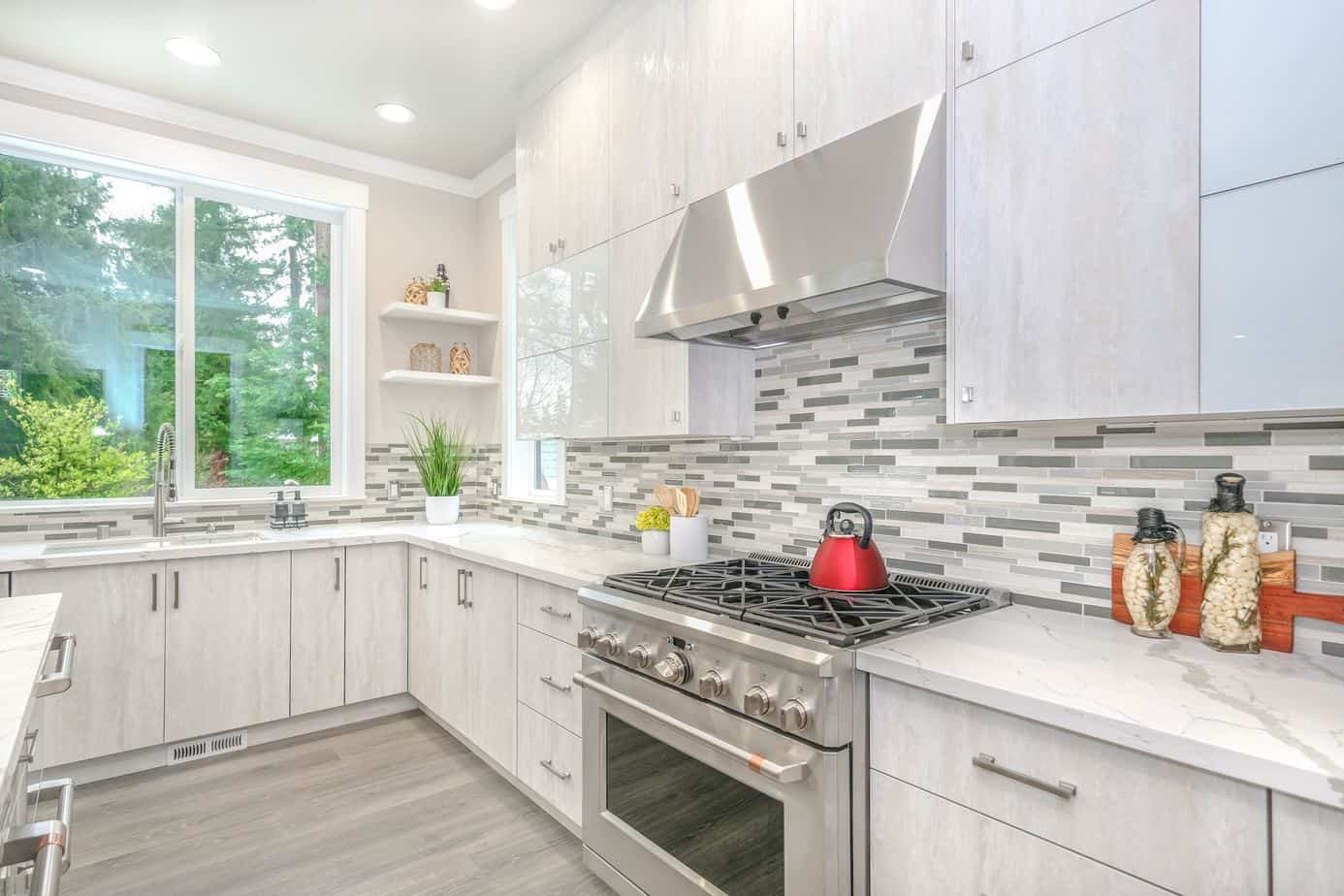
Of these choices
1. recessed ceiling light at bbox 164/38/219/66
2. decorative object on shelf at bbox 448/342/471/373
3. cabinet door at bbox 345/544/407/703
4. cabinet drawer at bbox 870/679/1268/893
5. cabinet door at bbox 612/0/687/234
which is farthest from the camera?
decorative object on shelf at bbox 448/342/471/373

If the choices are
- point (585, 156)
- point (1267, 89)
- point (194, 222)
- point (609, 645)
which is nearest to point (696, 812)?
→ point (609, 645)

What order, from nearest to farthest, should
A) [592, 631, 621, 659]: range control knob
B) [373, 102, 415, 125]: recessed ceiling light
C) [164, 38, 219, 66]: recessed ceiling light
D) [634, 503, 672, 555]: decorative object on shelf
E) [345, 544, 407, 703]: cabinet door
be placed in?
[592, 631, 621, 659]: range control knob, [634, 503, 672, 555]: decorative object on shelf, [164, 38, 219, 66]: recessed ceiling light, [345, 544, 407, 703]: cabinet door, [373, 102, 415, 125]: recessed ceiling light

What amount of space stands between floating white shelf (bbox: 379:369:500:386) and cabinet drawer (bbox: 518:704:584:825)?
2.08 m

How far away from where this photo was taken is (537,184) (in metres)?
3.04

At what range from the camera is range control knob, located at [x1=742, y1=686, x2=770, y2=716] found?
142 centimetres

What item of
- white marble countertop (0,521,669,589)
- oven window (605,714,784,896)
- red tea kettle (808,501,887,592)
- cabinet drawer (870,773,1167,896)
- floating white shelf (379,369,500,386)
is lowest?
oven window (605,714,784,896)

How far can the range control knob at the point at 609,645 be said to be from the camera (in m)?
1.87

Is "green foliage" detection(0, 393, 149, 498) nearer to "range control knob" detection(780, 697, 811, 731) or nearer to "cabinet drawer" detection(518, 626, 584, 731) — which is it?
"cabinet drawer" detection(518, 626, 584, 731)

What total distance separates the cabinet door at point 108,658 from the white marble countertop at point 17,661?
122 cm

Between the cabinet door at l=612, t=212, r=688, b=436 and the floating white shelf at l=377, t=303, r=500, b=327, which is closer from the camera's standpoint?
the cabinet door at l=612, t=212, r=688, b=436

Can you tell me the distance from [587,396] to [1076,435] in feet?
5.52

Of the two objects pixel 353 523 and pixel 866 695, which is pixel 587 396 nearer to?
pixel 866 695

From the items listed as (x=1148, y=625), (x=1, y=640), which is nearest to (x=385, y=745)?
(x=1, y=640)

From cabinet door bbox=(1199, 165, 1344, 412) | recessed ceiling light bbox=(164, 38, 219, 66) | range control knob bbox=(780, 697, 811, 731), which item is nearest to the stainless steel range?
range control knob bbox=(780, 697, 811, 731)
